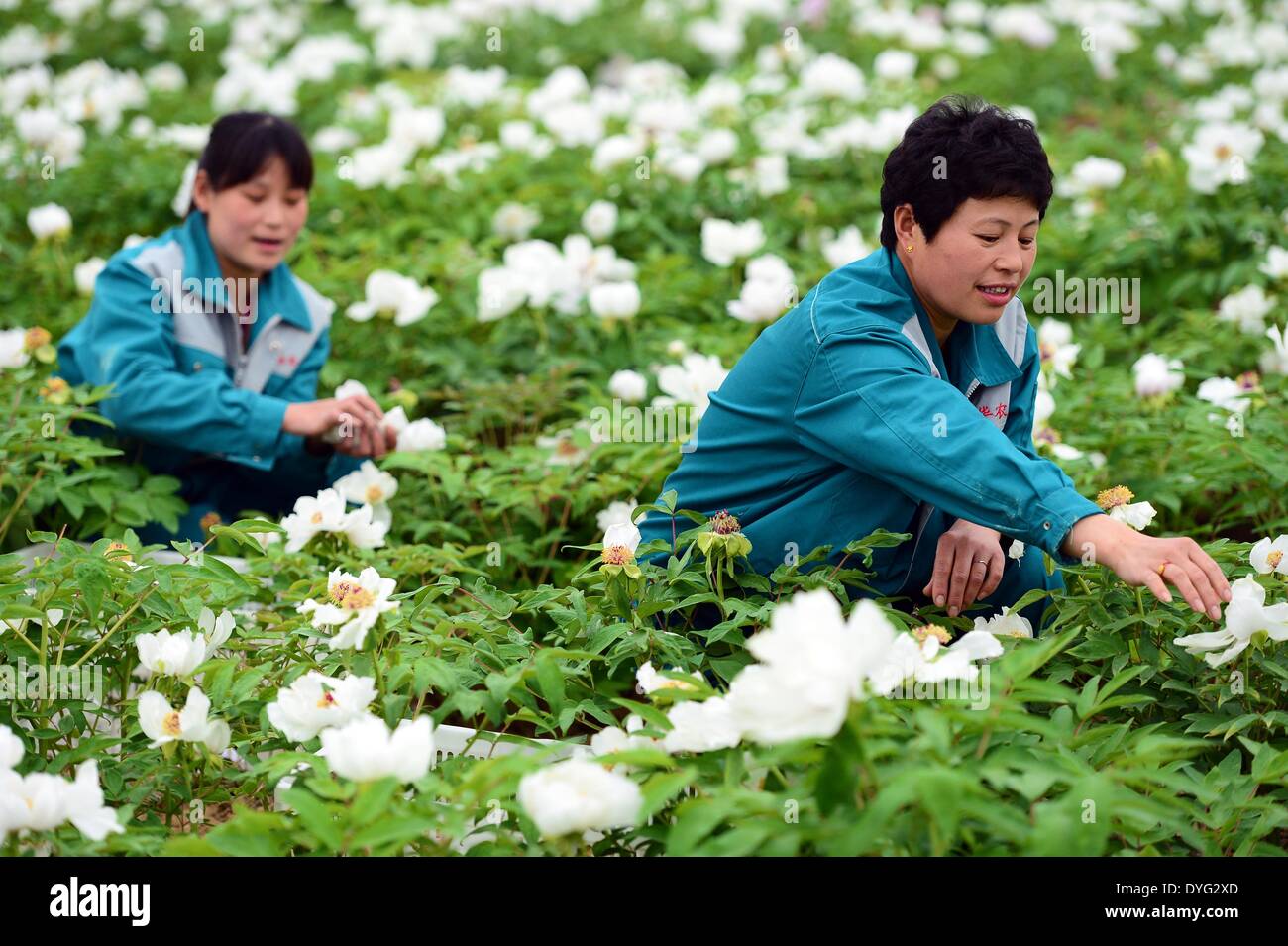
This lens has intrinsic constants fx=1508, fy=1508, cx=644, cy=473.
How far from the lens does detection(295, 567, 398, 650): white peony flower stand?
1.89 metres

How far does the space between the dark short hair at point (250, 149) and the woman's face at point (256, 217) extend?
15mm

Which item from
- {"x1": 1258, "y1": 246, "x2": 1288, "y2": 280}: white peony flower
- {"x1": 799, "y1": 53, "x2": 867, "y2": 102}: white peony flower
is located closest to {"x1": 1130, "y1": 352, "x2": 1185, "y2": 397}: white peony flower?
{"x1": 1258, "y1": 246, "x2": 1288, "y2": 280}: white peony flower

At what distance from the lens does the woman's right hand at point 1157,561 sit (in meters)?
1.73

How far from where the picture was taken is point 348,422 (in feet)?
9.59

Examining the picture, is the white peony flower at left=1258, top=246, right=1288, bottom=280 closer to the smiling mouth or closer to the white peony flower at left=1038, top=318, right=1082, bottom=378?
the white peony flower at left=1038, top=318, right=1082, bottom=378

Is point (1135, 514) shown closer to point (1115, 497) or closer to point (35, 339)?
point (1115, 497)

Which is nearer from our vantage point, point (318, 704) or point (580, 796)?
point (580, 796)

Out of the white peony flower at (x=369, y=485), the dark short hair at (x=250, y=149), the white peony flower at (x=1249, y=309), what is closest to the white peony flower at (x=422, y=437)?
the white peony flower at (x=369, y=485)

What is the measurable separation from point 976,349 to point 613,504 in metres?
0.75

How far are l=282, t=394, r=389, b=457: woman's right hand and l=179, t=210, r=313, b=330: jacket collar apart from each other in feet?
1.25

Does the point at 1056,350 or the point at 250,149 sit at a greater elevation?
the point at 250,149

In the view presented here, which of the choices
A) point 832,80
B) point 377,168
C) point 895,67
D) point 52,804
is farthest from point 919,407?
point 895,67

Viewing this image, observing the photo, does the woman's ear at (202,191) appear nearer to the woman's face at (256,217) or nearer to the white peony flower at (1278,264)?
the woman's face at (256,217)
